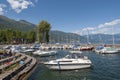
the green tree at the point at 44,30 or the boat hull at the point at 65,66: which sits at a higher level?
the green tree at the point at 44,30

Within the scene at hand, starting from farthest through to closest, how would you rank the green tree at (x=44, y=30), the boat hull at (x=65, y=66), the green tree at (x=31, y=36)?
1. the green tree at (x=31, y=36)
2. the green tree at (x=44, y=30)
3. the boat hull at (x=65, y=66)

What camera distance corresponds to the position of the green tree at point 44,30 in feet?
538

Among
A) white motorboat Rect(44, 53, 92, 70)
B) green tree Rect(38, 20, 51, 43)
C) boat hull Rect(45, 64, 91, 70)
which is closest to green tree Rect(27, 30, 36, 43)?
green tree Rect(38, 20, 51, 43)

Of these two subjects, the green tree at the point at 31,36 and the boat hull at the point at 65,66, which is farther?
the green tree at the point at 31,36

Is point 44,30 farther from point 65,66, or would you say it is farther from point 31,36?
point 65,66

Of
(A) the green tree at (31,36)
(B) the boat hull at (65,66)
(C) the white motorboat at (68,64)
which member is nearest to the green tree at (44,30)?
(A) the green tree at (31,36)

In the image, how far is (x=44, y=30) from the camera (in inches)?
6501

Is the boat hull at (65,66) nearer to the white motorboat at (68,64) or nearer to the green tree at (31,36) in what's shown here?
the white motorboat at (68,64)

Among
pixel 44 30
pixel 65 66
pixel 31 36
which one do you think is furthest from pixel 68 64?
pixel 31 36

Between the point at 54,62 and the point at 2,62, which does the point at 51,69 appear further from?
the point at 2,62

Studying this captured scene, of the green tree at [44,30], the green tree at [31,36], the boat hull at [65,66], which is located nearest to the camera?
the boat hull at [65,66]

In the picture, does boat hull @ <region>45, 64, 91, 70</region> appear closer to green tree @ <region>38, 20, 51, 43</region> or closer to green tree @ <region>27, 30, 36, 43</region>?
green tree @ <region>38, 20, 51, 43</region>

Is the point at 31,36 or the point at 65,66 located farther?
the point at 31,36

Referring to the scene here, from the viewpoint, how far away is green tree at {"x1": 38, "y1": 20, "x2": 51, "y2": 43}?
164125 mm
